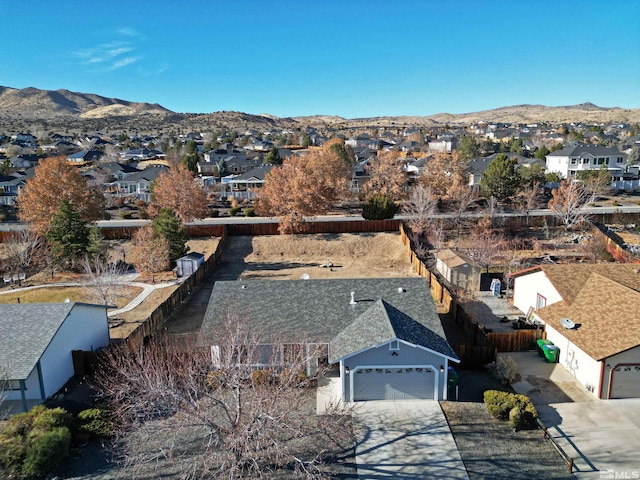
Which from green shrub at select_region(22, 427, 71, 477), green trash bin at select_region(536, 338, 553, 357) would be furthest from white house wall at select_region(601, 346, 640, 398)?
green shrub at select_region(22, 427, 71, 477)

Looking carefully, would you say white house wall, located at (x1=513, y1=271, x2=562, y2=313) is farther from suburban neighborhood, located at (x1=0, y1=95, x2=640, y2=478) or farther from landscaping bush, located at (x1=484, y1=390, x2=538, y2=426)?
landscaping bush, located at (x1=484, y1=390, x2=538, y2=426)

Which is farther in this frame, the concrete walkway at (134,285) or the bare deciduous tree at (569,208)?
the bare deciduous tree at (569,208)

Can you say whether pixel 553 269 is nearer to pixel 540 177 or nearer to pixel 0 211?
pixel 540 177

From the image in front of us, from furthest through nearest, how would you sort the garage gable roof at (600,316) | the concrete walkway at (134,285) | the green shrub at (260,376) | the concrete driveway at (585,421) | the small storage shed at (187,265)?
the small storage shed at (187,265)
the concrete walkway at (134,285)
the garage gable roof at (600,316)
the green shrub at (260,376)
the concrete driveway at (585,421)

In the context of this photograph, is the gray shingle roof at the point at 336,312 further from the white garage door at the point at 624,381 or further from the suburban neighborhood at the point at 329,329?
the white garage door at the point at 624,381

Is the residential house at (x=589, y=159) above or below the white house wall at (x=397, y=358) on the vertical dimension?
above

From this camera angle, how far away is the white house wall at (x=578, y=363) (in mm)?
21531

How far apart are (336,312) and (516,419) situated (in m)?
9.34

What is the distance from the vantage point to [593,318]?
2383cm

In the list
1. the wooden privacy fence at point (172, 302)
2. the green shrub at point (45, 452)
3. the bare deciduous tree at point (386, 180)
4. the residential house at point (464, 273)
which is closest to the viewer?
the green shrub at point (45, 452)

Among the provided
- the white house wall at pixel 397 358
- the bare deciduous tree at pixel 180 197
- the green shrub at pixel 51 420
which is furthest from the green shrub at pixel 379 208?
the green shrub at pixel 51 420

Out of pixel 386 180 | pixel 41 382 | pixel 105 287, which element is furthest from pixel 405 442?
pixel 386 180

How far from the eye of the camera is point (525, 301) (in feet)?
103

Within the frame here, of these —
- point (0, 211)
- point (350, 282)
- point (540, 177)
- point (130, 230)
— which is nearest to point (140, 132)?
point (0, 211)
